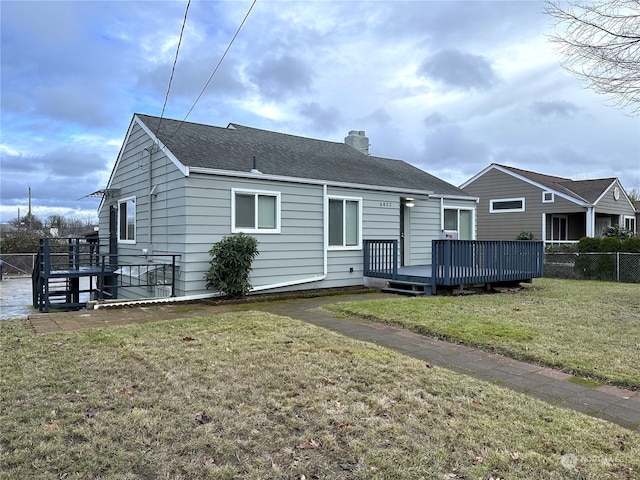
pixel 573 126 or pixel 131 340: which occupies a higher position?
pixel 573 126

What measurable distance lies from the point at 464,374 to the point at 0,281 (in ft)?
57.4

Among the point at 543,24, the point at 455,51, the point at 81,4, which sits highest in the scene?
the point at 455,51

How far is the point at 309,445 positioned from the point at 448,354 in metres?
2.68

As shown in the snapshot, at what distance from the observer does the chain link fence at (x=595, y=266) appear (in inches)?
570

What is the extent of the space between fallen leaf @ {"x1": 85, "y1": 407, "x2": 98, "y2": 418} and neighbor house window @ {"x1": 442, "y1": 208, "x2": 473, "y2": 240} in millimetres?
12026

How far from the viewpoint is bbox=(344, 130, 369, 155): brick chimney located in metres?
15.6

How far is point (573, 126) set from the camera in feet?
51.4

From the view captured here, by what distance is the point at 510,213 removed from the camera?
23797mm

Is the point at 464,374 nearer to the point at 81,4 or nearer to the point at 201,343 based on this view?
the point at 201,343

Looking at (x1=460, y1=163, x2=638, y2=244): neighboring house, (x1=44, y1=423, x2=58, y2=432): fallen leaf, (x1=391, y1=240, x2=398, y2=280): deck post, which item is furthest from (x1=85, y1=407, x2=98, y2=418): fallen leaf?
(x1=460, y1=163, x2=638, y2=244): neighboring house

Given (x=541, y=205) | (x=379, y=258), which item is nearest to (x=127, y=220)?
(x=379, y=258)

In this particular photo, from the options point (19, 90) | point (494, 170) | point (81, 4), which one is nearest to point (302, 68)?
point (81, 4)

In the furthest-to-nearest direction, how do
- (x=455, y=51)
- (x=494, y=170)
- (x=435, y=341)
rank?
1. (x=494, y=170)
2. (x=455, y=51)
3. (x=435, y=341)

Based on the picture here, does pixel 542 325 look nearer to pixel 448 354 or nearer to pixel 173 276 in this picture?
pixel 448 354
